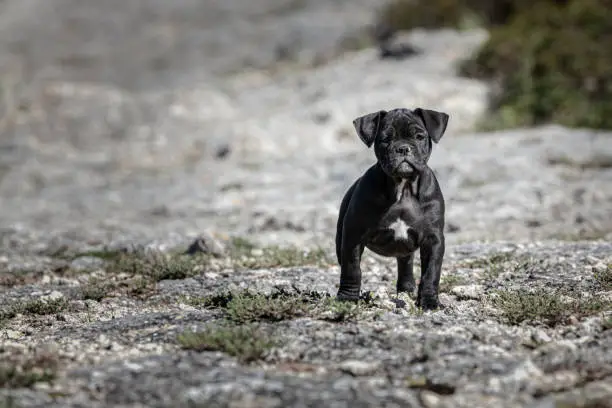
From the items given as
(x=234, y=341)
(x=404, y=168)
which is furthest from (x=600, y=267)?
(x=234, y=341)

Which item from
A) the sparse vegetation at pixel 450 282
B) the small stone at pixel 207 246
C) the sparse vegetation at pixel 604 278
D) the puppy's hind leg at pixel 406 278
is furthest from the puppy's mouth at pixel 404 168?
the small stone at pixel 207 246

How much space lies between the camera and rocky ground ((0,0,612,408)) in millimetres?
6371

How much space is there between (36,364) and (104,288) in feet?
12.7

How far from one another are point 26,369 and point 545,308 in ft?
13.6

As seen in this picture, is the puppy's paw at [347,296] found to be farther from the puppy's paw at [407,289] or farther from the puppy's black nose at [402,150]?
the puppy's black nose at [402,150]

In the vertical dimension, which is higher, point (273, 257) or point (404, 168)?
point (404, 168)

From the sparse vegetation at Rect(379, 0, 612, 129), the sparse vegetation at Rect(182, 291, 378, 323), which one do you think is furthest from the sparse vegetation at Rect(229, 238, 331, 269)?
the sparse vegetation at Rect(379, 0, 612, 129)

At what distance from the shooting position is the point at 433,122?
8.20 m

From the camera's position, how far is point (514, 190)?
56.2ft

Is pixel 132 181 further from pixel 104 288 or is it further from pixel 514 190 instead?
pixel 104 288

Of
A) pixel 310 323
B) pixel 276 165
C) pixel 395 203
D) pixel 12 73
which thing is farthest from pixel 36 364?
pixel 12 73

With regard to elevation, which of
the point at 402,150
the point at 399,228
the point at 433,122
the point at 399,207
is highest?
the point at 433,122

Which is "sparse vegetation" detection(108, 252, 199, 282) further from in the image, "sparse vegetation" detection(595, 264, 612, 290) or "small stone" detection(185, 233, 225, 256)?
"sparse vegetation" detection(595, 264, 612, 290)

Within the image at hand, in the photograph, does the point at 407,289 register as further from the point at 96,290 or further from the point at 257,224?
the point at 257,224
